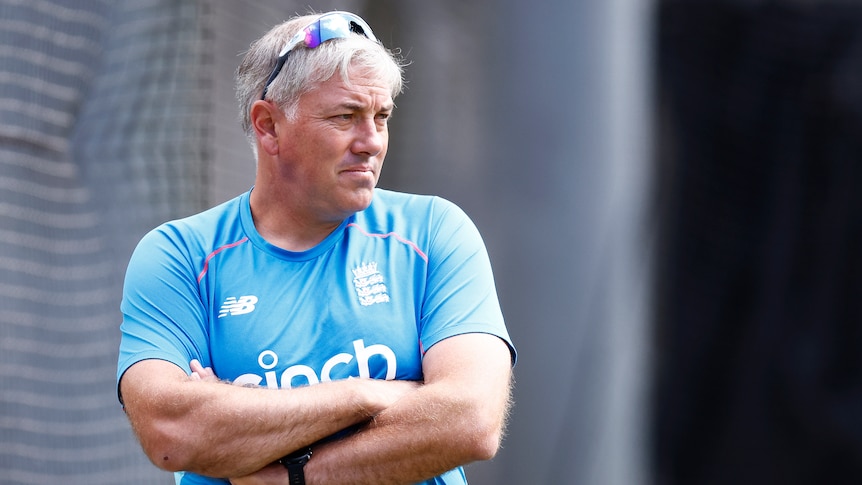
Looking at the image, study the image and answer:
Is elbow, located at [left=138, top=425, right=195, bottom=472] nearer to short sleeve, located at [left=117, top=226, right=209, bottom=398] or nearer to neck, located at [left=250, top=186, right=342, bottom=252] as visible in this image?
short sleeve, located at [left=117, top=226, right=209, bottom=398]

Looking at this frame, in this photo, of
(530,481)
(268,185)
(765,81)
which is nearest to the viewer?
(268,185)

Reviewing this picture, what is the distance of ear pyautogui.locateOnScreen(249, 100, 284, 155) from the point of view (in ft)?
7.38

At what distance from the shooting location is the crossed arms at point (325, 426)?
73.9 inches

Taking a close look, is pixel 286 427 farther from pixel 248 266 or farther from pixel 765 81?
pixel 765 81

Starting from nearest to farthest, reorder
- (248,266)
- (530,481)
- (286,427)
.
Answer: (286,427) → (248,266) → (530,481)

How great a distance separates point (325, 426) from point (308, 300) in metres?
0.30

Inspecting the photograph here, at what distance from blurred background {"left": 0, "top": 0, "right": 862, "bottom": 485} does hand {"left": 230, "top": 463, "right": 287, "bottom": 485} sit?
218 cm

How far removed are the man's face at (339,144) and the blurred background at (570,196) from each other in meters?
1.83

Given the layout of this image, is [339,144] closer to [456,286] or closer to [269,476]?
[456,286]

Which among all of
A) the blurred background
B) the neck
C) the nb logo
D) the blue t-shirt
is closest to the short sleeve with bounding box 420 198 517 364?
the blue t-shirt

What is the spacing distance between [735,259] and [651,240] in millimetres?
375

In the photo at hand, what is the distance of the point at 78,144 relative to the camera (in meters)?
4.01

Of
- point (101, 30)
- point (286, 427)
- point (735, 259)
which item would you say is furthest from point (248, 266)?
point (735, 259)

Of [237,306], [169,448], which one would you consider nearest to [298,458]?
[169,448]
